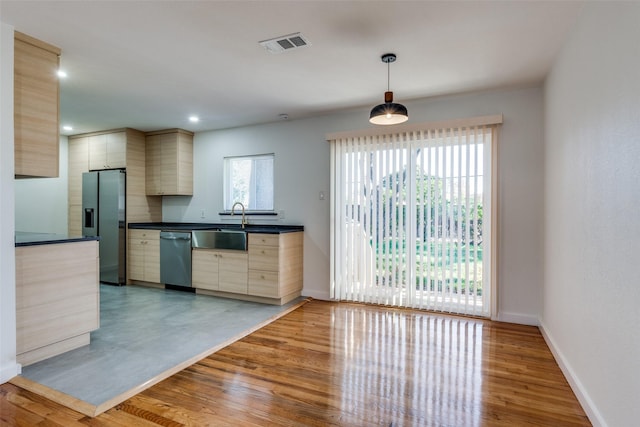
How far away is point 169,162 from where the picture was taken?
207 inches

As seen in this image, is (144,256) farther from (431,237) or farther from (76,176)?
(431,237)

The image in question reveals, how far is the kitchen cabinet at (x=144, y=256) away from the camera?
4.93m

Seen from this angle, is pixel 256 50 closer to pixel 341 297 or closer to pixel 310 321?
pixel 310 321

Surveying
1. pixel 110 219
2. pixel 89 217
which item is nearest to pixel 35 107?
pixel 110 219

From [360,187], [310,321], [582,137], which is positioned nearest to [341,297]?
[310,321]

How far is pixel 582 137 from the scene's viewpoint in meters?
2.11

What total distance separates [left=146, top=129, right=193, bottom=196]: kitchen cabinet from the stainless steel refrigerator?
455mm

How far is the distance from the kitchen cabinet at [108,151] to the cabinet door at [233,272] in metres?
2.41

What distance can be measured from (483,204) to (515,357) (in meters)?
1.61

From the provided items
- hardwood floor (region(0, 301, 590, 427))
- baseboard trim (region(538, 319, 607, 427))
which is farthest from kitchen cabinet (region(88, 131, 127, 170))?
baseboard trim (region(538, 319, 607, 427))

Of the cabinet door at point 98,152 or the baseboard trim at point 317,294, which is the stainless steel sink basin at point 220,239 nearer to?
the baseboard trim at point 317,294

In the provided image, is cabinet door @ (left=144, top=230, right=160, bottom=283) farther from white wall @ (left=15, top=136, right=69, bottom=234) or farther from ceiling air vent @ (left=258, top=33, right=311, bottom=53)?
ceiling air vent @ (left=258, top=33, right=311, bottom=53)

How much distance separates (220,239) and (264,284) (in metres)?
0.90

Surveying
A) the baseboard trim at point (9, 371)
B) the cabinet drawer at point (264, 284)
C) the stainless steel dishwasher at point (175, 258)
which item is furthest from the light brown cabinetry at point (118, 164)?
the baseboard trim at point (9, 371)
